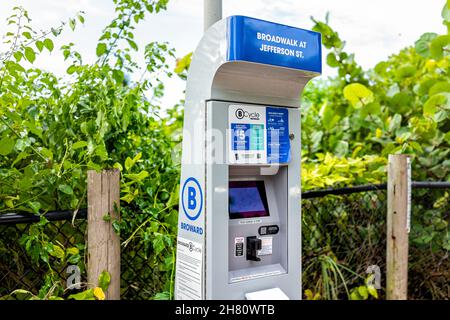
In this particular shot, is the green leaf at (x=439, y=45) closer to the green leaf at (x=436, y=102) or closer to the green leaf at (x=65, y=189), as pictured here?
the green leaf at (x=436, y=102)

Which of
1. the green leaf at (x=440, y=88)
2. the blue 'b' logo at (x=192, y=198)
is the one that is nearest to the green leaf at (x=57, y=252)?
the blue 'b' logo at (x=192, y=198)

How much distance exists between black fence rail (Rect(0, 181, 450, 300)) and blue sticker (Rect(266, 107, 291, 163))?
922 mm

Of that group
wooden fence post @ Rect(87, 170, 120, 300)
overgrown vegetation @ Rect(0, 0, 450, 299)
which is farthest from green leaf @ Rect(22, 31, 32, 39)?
wooden fence post @ Rect(87, 170, 120, 300)

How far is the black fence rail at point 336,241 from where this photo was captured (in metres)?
2.37

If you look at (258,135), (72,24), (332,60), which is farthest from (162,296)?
(332,60)

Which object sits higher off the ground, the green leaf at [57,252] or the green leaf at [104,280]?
the green leaf at [57,252]

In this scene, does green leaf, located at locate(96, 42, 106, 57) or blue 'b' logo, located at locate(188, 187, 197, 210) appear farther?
green leaf, located at locate(96, 42, 106, 57)

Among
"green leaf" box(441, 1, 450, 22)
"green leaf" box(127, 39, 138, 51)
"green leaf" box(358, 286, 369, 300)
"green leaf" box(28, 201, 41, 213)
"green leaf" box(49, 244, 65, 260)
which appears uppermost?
"green leaf" box(441, 1, 450, 22)

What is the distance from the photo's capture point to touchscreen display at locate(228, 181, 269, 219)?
7.32 ft

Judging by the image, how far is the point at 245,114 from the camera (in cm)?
218

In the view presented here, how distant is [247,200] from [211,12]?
38.5 inches

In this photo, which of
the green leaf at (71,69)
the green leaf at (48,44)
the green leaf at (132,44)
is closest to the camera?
the green leaf at (48,44)

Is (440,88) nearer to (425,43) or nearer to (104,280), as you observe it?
(425,43)

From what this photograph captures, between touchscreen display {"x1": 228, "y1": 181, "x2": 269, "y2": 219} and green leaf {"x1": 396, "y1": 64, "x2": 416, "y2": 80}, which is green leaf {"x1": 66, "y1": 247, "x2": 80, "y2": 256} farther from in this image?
green leaf {"x1": 396, "y1": 64, "x2": 416, "y2": 80}
